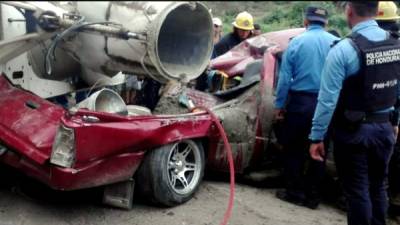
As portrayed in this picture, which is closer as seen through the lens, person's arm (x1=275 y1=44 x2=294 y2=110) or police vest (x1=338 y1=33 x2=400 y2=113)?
police vest (x1=338 y1=33 x2=400 y2=113)

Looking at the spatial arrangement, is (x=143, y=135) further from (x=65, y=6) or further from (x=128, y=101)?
(x=65, y=6)

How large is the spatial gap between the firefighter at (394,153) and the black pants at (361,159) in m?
0.87

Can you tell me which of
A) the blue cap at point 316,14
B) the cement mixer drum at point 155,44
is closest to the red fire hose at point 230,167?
the blue cap at point 316,14

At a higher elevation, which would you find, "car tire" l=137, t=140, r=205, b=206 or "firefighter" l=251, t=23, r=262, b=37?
"firefighter" l=251, t=23, r=262, b=37

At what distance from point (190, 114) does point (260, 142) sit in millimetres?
864

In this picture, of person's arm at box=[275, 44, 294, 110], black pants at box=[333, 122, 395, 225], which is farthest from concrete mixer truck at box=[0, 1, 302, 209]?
black pants at box=[333, 122, 395, 225]

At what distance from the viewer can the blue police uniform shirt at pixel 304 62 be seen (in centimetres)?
477

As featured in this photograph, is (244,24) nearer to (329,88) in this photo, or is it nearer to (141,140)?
(141,140)

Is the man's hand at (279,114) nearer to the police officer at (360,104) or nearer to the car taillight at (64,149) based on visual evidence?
the police officer at (360,104)

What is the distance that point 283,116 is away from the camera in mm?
5020

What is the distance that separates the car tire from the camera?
4.27 meters

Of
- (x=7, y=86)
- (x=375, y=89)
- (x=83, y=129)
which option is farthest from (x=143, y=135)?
(x=375, y=89)

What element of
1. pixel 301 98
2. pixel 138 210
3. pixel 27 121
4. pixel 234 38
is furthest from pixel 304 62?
pixel 234 38

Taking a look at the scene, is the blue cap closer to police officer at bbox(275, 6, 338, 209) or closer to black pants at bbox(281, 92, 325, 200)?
police officer at bbox(275, 6, 338, 209)
